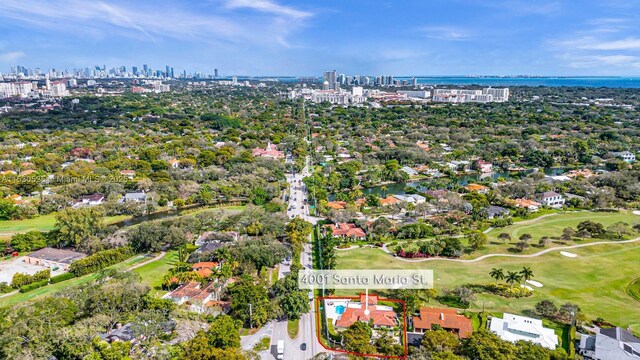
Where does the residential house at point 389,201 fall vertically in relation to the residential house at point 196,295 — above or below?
above

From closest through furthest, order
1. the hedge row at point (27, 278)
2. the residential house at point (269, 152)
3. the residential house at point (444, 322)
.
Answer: the residential house at point (444, 322)
the hedge row at point (27, 278)
the residential house at point (269, 152)

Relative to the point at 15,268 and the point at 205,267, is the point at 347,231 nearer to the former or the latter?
the point at 205,267

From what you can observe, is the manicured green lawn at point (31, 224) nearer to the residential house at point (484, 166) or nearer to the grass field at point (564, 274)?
the grass field at point (564, 274)

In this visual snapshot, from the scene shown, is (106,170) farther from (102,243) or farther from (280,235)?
(280,235)

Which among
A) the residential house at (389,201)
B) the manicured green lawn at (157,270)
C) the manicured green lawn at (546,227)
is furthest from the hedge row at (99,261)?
the manicured green lawn at (546,227)

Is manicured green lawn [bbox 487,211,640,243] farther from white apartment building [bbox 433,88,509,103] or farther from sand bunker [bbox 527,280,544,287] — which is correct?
white apartment building [bbox 433,88,509,103]

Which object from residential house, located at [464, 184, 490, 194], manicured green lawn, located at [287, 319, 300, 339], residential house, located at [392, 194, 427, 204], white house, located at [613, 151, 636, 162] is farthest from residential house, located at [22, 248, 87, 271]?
white house, located at [613, 151, 636, 162]
